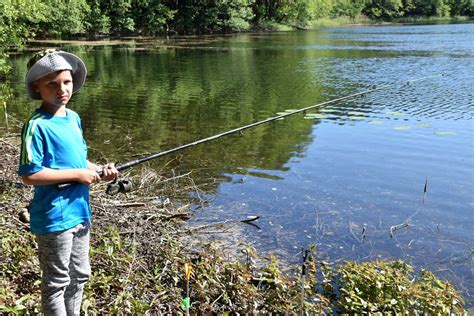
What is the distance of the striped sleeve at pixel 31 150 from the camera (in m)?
2.76

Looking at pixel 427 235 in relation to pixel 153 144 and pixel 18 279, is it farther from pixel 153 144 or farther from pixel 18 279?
pixel 153 144

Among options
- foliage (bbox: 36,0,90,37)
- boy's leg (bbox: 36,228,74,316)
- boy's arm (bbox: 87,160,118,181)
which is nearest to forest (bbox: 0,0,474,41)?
foliage (bbox: 36,0,90,37)

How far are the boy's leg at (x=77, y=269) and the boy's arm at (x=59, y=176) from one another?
35 cm

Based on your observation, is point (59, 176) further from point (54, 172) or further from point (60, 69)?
point (60, 69)

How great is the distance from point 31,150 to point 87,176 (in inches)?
14.5

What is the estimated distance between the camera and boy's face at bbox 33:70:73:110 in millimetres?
2947

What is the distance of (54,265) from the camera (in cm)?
299

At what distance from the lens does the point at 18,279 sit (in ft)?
13.5

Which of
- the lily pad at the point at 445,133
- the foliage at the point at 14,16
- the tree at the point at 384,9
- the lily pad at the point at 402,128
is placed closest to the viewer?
the lily pad at the point at 445,133

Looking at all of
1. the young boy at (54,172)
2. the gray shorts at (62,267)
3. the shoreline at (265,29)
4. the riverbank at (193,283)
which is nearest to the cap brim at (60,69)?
the young boy at (54,172)

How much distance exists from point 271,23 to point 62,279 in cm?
7114

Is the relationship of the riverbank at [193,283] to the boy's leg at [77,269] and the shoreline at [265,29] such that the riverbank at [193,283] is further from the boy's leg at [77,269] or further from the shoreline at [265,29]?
the shoreline at [265,29]

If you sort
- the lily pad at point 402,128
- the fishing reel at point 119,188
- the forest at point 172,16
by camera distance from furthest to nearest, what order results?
the forest at point 172,16 < the lily pad at point 402,128 < the fishing reel at point 119,188

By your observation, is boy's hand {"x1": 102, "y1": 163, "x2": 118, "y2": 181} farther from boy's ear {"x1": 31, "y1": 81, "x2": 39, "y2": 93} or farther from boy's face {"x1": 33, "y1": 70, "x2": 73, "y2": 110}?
boy's ear {"x1": 31, "y1": 81, "x2": 39, "y2": 93}
